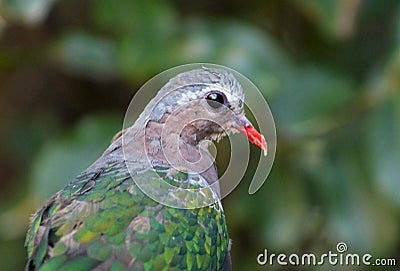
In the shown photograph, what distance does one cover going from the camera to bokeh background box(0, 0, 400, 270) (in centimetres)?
347

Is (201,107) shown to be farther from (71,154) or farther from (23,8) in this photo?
(71,154)

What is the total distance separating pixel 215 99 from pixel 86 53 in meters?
1.50

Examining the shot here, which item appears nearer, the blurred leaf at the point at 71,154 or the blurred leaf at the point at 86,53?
the blurred leaf at the point at 71,154

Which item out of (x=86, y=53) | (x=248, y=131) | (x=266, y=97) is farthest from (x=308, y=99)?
(x=248, y=131)

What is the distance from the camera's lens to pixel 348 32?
3.87m

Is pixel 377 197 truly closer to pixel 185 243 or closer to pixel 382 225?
pixel 382 225

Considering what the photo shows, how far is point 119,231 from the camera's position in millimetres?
1992

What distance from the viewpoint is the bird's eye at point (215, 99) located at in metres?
2.16

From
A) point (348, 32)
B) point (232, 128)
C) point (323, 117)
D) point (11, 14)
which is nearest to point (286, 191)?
point (323, 117)

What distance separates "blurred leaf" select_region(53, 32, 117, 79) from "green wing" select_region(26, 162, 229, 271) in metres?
1.47

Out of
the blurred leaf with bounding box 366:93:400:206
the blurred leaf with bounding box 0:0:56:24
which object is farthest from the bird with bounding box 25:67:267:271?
the blurred leaf with bounding box 366:93:400:206

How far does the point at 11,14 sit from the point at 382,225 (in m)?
1.56

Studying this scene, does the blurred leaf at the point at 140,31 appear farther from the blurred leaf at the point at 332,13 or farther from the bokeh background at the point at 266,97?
the blurred leaf at the point at 332,13

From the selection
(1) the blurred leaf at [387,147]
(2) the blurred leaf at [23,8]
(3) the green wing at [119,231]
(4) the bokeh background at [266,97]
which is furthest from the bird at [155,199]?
(1) the blurred leaf at [387,147]
